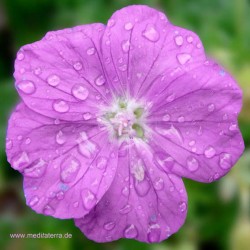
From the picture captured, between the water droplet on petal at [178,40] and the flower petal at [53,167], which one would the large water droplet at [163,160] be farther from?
the water droplet on petal at [178,40]

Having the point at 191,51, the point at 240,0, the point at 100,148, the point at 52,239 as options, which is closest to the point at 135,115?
the point at 100,148

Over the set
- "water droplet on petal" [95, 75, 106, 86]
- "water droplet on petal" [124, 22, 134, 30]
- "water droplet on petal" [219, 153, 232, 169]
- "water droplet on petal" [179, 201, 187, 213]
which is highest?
"water droplet on petal" [124, 22, 134, 30]

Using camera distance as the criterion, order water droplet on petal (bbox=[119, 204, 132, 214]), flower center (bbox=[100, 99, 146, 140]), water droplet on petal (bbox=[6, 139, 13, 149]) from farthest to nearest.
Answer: flower center (bbox=[100, 99, 146, 140]), water droplet on petal (bbox=[119, 204, 132, 214]), water droplet on petal (bbox=[6, 139, 13, 149])

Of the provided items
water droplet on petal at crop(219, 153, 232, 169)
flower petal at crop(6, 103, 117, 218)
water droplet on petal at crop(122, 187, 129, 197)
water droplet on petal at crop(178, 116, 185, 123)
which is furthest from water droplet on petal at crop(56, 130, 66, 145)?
water droplet on petal at crop(219, 153, 232, 169)

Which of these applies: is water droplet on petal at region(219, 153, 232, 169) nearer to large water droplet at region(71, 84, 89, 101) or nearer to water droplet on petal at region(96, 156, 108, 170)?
water droplet on petal at region(96, 156, 108, 170)

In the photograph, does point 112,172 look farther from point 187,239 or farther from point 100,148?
point 187,239

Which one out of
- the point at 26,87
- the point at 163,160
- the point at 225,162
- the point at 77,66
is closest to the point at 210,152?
the point at 225,162

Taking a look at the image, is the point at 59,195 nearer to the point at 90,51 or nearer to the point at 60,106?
the point at 60,106
